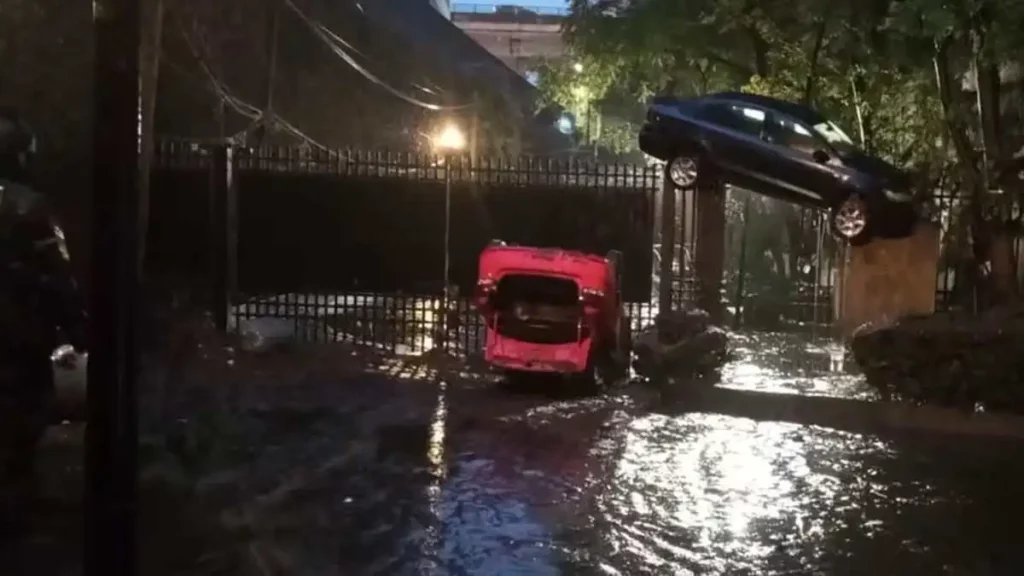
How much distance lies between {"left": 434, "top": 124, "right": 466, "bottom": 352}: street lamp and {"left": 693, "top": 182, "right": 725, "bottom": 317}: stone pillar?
3.35 m

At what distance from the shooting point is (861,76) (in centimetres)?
1786

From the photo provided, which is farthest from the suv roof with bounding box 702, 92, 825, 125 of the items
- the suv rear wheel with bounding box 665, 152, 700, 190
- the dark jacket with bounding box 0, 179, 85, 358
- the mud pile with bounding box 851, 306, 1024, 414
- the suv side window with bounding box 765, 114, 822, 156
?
the dark jacket with bounding box 0, 179, 85, 358

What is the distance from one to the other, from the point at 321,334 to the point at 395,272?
8.99ft

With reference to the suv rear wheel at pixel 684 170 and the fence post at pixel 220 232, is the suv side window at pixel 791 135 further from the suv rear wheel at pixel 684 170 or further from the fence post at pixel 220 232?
the fence post at pixel 220 232

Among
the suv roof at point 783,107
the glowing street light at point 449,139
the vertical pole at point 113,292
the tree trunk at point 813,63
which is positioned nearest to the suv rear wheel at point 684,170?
the suv roof at point 783,107

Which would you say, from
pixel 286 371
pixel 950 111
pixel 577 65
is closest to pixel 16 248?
pixel 286 371

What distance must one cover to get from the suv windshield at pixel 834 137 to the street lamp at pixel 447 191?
15.2 ft

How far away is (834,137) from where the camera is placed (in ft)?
47.4

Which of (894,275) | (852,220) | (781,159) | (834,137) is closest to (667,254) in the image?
(781,159)

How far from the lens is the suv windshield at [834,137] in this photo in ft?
46.8

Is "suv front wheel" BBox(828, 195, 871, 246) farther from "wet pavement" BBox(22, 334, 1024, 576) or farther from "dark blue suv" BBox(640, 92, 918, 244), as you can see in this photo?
"wet pavement" BBox(22, 334, 1024, 576)

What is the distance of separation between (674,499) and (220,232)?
7.94 metres

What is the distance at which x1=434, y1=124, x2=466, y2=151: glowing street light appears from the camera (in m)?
22.4

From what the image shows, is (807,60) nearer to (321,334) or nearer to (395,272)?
(395,272)
